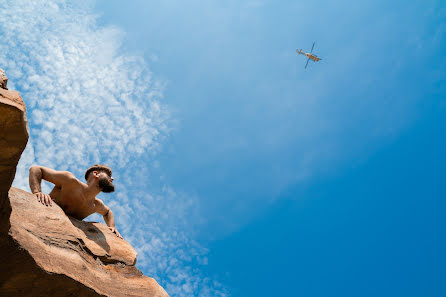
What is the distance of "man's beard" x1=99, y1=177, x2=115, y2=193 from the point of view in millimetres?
7250

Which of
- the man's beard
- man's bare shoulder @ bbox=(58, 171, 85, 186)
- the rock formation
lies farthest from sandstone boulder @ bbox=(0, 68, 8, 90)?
the man's beard

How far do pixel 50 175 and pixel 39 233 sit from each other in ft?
6.39

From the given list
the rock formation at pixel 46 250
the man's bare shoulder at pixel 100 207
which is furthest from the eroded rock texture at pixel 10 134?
the man's bare shoulder at pixel 100 207

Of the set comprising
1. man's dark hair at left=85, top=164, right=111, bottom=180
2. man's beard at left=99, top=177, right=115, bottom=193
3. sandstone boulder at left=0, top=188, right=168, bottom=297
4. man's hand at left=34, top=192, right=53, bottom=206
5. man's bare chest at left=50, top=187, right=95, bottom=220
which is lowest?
sandstone boulder at left=0, top=188, right=168, bottom=297

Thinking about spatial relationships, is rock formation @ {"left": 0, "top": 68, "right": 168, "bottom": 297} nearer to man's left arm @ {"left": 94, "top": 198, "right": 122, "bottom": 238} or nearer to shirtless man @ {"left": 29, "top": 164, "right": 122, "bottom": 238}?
shirtless man @ {"left": 29, "top": 164, "right": 122, "bottom": 238}

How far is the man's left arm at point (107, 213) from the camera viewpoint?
7.91m

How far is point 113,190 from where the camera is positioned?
7.38m

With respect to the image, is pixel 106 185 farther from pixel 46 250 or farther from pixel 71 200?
pixel 46 250

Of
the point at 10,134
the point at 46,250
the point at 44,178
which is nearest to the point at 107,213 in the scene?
the point at 44,178

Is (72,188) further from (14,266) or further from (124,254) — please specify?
(14,266)

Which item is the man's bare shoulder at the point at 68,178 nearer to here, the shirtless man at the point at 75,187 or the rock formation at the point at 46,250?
the shirtless man at the point at 75,187

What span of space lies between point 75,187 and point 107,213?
141 cm

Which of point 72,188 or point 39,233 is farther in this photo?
point 72,188

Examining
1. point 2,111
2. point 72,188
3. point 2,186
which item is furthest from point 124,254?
point 2,111
